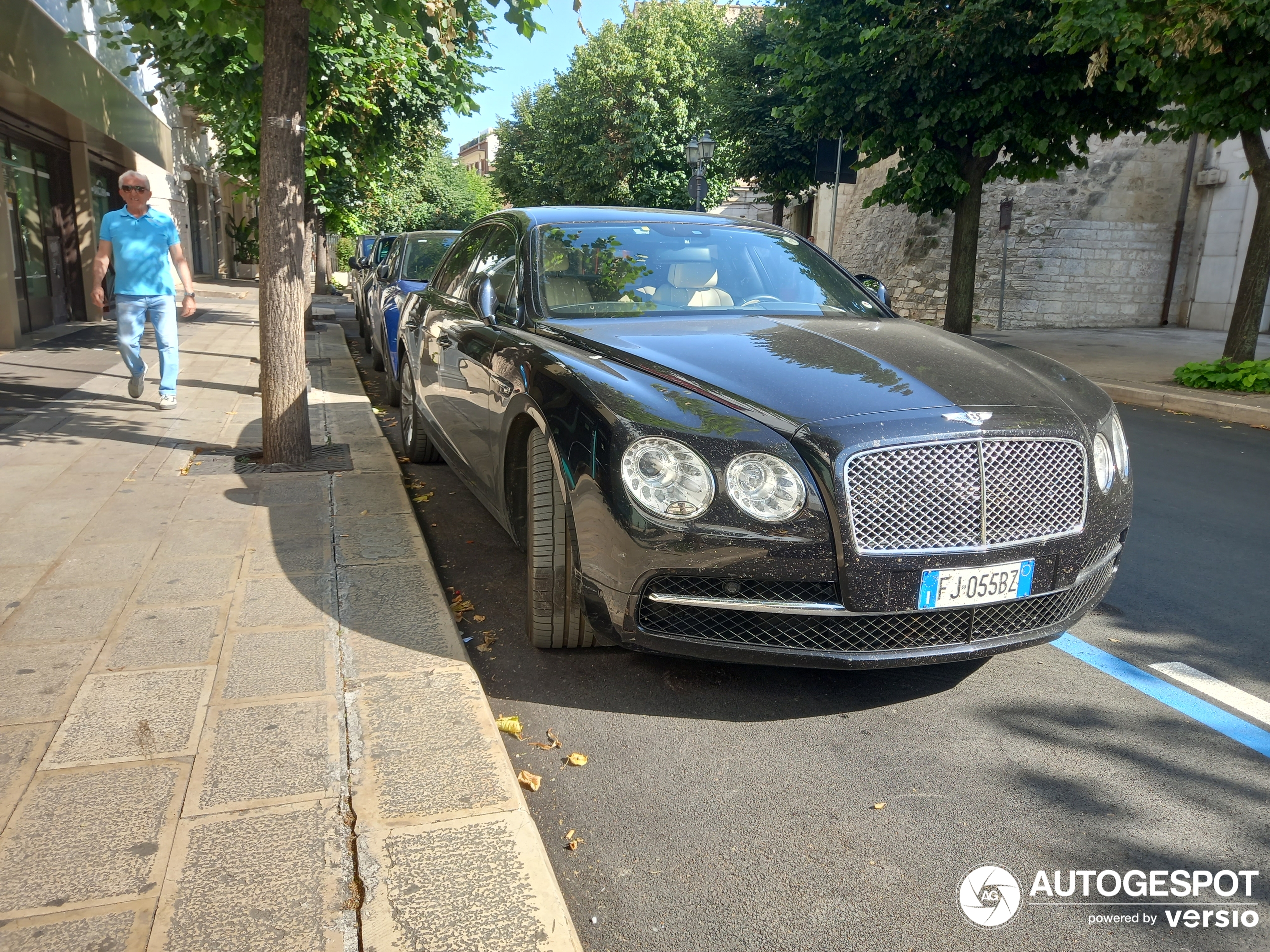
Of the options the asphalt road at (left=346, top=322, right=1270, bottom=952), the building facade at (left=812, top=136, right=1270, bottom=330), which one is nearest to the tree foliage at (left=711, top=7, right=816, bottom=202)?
the building facade at (left=812, top=136, right=1270, bottom=330)

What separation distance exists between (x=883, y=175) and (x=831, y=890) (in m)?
33.0

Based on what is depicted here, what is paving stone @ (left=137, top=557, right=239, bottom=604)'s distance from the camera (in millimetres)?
3953

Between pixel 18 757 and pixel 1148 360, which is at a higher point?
pixel 1148 360

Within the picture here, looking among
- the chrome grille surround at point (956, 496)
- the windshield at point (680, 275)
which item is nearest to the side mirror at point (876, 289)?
the windshield at point (680, 275)

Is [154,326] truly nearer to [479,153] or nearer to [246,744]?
[246,744]

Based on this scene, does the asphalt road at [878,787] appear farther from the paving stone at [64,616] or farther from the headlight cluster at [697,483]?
the paving stone at [64,616]

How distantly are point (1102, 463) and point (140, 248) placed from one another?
7123 mm

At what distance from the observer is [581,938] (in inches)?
86.7

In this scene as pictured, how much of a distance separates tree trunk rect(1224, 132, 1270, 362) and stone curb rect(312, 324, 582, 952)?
11.1 metres

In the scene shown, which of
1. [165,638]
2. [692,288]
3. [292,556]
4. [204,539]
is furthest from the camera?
[204,539]

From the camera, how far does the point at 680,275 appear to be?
4355mm

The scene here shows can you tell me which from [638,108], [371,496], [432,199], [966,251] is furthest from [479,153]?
[371,496]

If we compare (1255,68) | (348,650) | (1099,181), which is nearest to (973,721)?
(348,650)

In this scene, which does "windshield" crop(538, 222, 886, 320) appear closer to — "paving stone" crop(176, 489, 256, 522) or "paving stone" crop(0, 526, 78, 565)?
"paving stone" crop(176, 489, 256, 522)
